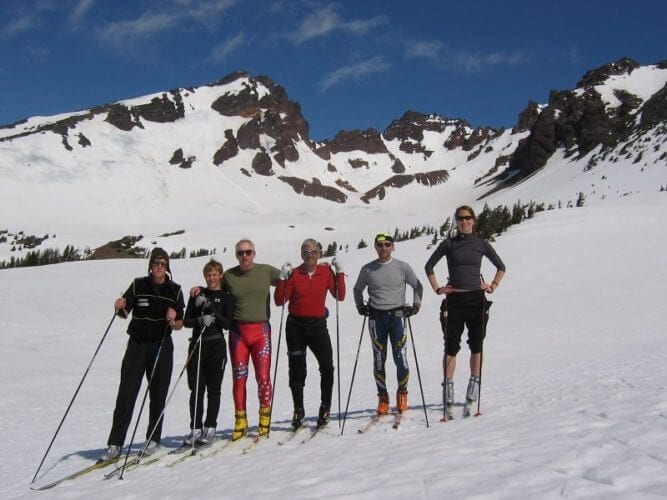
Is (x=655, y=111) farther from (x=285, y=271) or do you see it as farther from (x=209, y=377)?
(x=209, y=377)

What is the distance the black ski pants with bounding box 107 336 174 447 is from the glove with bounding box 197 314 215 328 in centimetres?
44

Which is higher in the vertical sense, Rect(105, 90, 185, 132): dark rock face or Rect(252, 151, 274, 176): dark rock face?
Rect(105, 90, 185, 132): dark rock face

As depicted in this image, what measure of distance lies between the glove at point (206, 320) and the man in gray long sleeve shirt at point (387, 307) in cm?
159

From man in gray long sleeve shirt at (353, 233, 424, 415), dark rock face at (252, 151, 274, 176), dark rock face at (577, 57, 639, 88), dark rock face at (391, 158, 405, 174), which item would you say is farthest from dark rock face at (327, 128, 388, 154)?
man in gray long sleeve shirt at (353, 233, 424, 415)

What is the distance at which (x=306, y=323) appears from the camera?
604cm

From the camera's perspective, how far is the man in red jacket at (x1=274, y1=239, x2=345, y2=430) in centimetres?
602

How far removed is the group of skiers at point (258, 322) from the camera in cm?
580

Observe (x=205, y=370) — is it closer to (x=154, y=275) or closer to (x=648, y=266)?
(x=154, y=275)

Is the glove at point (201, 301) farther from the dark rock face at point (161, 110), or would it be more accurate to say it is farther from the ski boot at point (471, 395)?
the dark rock face at point (161, 110)

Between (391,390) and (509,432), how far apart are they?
14.0ft

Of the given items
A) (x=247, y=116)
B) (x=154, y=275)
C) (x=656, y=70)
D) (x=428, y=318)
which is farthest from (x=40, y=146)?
(x=656, y=70)

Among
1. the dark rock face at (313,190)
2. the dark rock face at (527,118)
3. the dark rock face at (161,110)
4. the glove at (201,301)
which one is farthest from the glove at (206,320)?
the dark rock face at (527,118)

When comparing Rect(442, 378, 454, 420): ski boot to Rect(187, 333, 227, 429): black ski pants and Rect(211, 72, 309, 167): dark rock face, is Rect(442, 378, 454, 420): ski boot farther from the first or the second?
Rect(211, 72, 309, 167): dark rock face

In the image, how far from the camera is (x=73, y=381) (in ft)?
32.9
